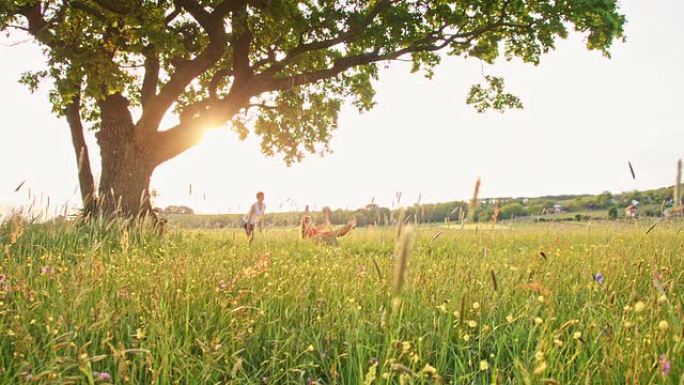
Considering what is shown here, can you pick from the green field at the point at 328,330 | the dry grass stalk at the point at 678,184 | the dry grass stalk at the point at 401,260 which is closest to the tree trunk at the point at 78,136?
the green field at the point at 328,330

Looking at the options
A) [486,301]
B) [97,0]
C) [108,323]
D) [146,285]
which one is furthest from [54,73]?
[486,301]

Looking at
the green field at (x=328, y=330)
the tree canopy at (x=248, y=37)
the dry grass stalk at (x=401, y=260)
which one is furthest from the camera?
the tree canopy at (x=248, y=37)

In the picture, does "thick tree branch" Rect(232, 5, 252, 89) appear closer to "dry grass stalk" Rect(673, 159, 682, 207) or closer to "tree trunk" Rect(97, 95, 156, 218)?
"tree trunk" Rect(97, 95, 156, 218)

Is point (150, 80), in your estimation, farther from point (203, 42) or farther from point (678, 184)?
point (678, 184)

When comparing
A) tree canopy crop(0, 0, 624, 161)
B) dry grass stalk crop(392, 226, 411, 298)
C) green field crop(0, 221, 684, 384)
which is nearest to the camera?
dry grass stalk crop(392, 226, 411, 298)

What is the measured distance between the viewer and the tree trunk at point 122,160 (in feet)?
51.8

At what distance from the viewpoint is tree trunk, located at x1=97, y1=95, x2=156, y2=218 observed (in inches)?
622

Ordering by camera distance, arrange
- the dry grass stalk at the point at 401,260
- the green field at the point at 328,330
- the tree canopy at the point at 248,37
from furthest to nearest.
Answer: the tree canopy at the point at 248,37 < the green field at the point at 328,330 < the dry grass stalk at the point at 401,260

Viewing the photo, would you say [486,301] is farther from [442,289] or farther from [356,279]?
[356,279]

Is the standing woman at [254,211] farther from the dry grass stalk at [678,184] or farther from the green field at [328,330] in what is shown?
the dry grass stalk at [678,184]

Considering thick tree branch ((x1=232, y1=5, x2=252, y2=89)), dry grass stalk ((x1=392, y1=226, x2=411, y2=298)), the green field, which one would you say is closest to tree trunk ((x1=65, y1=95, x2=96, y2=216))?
thick tree branch ((x1=232, y1=5, x2=252, y2=89))

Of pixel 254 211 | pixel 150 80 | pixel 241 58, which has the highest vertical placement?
pixel 241 58

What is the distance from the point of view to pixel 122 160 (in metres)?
15.9

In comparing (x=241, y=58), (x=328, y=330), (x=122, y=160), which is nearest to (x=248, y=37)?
(x=241, y=58)
